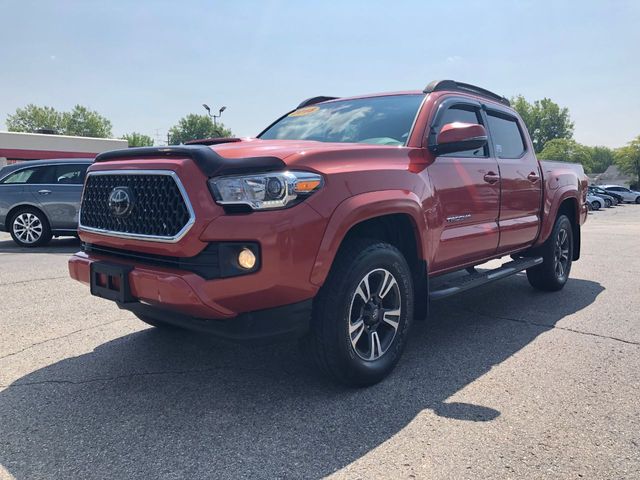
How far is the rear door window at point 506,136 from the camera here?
4863 millimetres

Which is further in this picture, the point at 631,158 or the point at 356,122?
the point at 631,158

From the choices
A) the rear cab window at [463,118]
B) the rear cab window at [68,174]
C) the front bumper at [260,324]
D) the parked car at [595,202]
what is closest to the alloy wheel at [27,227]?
the rear cab window at [68,174]

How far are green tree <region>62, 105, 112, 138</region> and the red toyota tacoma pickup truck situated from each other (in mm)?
93580

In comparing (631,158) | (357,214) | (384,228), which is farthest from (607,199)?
(357,214)

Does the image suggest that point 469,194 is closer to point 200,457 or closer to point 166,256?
point 166,256

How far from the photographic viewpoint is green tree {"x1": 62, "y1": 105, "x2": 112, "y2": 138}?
87.1 metres

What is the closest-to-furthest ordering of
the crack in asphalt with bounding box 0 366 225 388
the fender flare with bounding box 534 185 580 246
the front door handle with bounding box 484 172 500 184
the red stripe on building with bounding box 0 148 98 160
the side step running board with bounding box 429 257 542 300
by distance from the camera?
the crack in asphalt with bounding box 0 366 225 388
the side step running board with bounding box 429 257 542 300
the front door handle with bounding box 484 172 500 184
the fender flare with bounding box 534 185 580 246
the red stripe on building with bounding box 0 148 98 160

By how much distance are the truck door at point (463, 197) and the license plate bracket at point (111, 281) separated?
2.08m

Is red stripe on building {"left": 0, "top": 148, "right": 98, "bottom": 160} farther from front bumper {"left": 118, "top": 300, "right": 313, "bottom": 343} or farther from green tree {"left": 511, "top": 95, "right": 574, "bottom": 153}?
green tree {"left": 511, "top": 95, "right": 574, "bottom": 153}

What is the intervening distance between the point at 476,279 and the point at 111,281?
9.10ft

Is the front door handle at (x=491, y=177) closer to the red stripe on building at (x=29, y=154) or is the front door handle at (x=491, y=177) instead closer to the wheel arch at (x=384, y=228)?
the wheel arch at (x=384, y=228)

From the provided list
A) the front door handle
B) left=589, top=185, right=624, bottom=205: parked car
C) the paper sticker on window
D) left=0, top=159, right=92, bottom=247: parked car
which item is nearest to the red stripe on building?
left=0, top=159, right=92, bottom=247: parked car

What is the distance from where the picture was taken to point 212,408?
2.87 meters

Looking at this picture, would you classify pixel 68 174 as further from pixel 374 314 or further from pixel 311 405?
pixel 311 405
